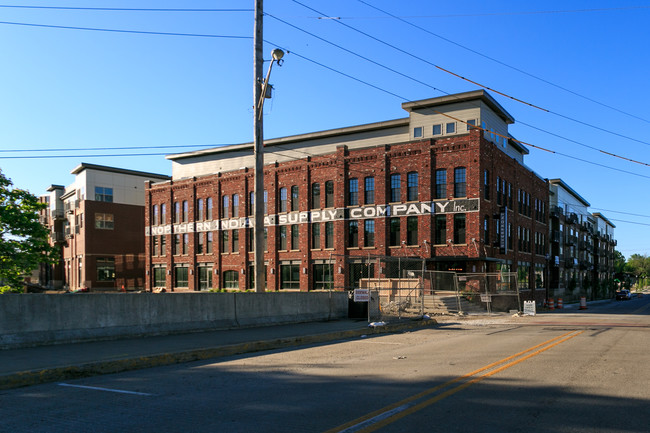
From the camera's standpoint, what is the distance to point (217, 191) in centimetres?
4819

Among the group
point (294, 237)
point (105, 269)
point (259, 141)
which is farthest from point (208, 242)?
point (259, 141)

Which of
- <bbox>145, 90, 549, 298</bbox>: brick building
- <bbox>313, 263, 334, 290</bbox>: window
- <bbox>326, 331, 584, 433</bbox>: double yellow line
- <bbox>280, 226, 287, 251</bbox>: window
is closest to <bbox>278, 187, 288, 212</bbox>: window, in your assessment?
<bbox>145, 90, 549, 298</bbox>: brick building

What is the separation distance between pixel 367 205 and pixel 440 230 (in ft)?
18.6

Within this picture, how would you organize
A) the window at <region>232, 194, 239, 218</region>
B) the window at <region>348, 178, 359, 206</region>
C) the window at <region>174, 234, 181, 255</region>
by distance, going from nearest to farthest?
the window at <region>348, 178, 359, 206</region> → the window at <region>232, 194, 239, 218</region> → the window at <region>174, 234, 181, 255</region>

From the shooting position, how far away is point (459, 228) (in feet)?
116

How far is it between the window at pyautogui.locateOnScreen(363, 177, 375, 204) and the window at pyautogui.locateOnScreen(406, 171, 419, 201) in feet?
8.78

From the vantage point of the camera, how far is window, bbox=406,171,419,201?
37062 mm

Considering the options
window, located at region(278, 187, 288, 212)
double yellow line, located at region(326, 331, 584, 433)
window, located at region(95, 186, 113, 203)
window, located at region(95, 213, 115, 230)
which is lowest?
double yellow line, located at region(326, 331, 584, 433)

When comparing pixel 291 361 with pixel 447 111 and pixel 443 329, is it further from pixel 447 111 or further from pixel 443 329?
pixel 447 111

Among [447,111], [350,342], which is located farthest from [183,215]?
[350,342]

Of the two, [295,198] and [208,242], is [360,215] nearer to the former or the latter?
[295,198]

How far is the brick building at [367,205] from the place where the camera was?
3569 cm

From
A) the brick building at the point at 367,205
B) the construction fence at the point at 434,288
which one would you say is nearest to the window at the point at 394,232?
the brick building at the point at 367,205

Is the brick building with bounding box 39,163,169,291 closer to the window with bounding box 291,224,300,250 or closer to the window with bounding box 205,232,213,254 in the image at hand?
the window with bounding box 205,232,213,254
